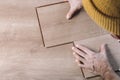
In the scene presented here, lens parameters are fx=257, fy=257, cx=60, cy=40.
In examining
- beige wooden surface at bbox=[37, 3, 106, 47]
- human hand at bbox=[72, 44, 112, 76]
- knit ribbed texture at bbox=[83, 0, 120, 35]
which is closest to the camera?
knit ribbed texture at bbox=[83, 0, 120, 35]

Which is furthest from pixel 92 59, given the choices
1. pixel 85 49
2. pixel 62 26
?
pixel 62 26

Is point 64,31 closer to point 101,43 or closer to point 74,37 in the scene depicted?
point 74,37

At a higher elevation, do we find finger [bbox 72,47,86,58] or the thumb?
the thumb

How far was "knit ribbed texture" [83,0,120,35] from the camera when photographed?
2.11ft

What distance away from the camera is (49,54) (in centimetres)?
110

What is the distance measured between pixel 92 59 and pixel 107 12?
0.41 meters

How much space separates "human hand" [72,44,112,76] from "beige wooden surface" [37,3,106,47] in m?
0.07

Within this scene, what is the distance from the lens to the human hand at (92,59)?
1.02 m

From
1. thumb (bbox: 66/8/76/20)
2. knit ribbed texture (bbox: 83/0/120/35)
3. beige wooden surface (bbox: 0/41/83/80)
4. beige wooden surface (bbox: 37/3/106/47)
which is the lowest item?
beige wooden surface (bbox: 0/41/83/80)

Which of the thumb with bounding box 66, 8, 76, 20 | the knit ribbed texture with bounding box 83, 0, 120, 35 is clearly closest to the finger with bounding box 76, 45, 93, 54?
the thumb with bounding box 66, 8, 76, 20

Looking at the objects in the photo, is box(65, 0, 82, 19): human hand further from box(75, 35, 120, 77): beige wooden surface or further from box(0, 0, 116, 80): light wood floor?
box(75, 35, 120, 77): beige wooden surface

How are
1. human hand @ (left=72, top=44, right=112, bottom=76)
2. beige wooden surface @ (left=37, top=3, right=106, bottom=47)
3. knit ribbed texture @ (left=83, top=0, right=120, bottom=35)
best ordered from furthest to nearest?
beige wooden surface @ (left=37, top=3, right=106, bottom=47) → human hand @ (left=72, top=44, right=112, bottom=76) → knit ribbed texture @ (left=83, top=0, right=120, bottom=35)

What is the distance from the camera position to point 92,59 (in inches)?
40.9

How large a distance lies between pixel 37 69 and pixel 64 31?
0.68 feet
